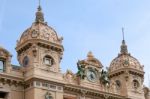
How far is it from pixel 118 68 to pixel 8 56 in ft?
71.6

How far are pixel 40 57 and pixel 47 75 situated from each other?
2.55 meters

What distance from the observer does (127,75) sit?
66.9 meters

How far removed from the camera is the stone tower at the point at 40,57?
2090 inches

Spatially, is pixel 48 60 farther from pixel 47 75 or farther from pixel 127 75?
pixel 127 75

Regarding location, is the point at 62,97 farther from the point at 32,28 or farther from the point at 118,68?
the point at 118,68

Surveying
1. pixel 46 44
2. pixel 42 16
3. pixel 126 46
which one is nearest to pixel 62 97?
pixel 46 44

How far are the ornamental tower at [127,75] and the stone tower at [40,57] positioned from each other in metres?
13.0

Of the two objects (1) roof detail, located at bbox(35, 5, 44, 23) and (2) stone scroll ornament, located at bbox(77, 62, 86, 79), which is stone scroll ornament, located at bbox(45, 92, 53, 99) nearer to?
(2) stone scroll ornament, located at bbox(77, 62, 86, 79)

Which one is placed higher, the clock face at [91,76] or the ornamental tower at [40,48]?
the ornamental tower at [40,48]

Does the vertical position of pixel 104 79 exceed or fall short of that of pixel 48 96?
it exceeds it

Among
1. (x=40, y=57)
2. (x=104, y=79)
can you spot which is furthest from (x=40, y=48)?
(x=104, y=79)

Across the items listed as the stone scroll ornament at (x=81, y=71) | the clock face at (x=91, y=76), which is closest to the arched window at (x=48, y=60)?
the stone scroll ornament at (x=81, y=71)

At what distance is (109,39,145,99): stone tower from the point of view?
66.3m

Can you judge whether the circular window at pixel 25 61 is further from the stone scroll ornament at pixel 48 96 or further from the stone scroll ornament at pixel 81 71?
the stone scroll ornament at pixel 81 71
